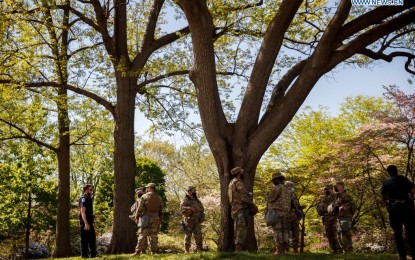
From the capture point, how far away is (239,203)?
9133 mm

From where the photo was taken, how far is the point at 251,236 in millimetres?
9430

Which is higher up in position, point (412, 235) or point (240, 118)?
point (240, 118)

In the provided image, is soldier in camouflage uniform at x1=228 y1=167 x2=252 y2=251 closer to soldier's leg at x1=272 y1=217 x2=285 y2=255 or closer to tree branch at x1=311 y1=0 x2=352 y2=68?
soldier's leg at x1=272 y1=217 x2=285 y2=255

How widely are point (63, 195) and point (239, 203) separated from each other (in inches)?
445

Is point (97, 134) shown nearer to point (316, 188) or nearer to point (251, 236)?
point (316, 188)

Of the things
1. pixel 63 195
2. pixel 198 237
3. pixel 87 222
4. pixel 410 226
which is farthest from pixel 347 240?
pixel 63 195

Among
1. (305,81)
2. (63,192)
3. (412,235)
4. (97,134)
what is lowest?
(412,235)

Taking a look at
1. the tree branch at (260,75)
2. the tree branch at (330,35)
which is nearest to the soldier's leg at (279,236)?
the tree branch at (260,75)

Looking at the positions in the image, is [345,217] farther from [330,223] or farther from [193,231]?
[193,231]

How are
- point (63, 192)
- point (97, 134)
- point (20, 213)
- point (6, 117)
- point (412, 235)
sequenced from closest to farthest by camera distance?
point (412, 235)
point (63, 192)
point (6, 117)
point (97, 134)
point (20, 213)

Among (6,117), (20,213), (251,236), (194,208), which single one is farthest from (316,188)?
(20,213)

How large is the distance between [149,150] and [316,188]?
85.5ft

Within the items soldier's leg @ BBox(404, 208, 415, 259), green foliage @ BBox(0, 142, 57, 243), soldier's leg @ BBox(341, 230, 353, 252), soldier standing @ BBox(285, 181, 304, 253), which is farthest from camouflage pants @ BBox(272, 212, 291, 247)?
green foliage @ BBox(0, 142, 57, 243)

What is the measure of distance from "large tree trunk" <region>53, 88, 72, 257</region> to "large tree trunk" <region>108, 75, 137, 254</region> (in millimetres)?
3460
